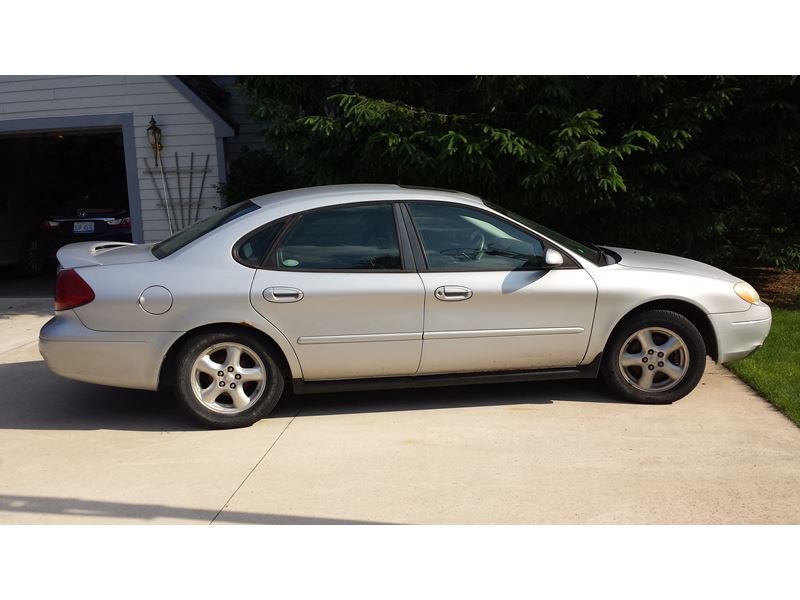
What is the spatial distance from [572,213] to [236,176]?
4.69 meters

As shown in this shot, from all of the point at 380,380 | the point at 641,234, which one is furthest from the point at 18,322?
the point at 641,234

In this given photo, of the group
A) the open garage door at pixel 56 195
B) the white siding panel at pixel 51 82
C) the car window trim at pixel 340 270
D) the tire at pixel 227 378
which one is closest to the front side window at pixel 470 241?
the car window trim at pixel 340 270

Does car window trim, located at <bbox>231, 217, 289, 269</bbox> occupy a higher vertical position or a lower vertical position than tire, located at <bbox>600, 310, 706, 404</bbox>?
higher

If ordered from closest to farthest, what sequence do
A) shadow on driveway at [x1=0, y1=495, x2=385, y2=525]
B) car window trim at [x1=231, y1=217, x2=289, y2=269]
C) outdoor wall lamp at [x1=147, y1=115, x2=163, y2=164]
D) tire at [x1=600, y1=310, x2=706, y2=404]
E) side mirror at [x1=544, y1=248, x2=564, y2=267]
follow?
shadow on driveway at [x1=0, y1=495, x2=385, y2=525] < car window trim at [x1=231, y1=217, x2=289, y2=269] < side mirror at [x1=544, y1=248, x2=564, y2=267] < tire at [x1=600, y1=310, x2=706, y2=404] < outdoor wall lamp at [x1=147, y1=115, x2=163, y2=164]

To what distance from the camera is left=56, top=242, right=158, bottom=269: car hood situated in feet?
17.2

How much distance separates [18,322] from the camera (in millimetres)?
8875

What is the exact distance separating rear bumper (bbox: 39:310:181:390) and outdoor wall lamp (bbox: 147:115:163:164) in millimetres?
6309

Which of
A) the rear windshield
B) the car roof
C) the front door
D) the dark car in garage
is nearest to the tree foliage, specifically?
the car roof

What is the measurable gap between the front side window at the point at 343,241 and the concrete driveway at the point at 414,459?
1.07 meters

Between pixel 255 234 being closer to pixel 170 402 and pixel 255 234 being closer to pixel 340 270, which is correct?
pixel 340 270

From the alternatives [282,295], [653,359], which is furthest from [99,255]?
[653,359]

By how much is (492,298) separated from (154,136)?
7.28m

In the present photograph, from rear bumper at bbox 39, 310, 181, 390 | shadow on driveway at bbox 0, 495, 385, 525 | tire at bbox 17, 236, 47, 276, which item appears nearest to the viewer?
shadow on driveway at bbox 0, 495, 385, 525

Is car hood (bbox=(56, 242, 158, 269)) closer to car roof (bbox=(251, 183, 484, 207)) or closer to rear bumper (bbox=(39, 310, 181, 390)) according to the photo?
rear bumper (bbox=(39, 310, 181, 390))
